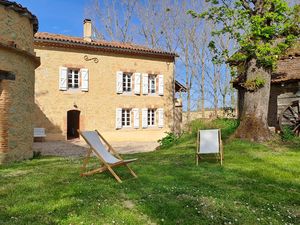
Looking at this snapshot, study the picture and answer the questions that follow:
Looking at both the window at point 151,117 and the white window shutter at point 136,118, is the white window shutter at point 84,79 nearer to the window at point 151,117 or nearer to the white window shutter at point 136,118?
the white window shutter at point 136,118

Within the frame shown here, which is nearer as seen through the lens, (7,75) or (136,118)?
(7,75)

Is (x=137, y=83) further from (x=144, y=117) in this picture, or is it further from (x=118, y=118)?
(x=118, y=118)

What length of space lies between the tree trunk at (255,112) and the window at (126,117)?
1002 cm

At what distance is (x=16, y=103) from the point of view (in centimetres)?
894

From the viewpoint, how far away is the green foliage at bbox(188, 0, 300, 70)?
431 inches

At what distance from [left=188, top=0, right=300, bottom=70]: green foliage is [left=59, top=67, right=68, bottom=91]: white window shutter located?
961 centimetres

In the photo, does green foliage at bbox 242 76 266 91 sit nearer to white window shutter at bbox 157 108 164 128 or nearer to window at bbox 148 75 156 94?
white window shutter at bbox 157 108 164 128

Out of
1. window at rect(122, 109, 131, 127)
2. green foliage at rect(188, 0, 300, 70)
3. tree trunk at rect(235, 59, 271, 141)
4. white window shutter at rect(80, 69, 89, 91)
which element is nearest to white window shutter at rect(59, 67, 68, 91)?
white window shutter at rect(80, 69, 89, 91)

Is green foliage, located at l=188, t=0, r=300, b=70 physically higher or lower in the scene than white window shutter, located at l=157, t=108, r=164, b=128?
higher

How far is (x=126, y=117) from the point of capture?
20.6 metres

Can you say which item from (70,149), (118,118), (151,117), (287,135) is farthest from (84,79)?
(287,135)

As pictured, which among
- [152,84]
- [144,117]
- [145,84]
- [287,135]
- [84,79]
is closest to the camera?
[287,135]

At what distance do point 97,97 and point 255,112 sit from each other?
10734mm

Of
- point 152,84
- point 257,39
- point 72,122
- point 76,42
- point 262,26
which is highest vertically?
point 76,42
